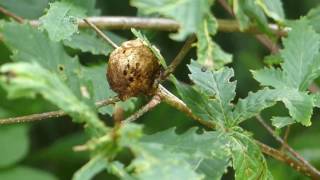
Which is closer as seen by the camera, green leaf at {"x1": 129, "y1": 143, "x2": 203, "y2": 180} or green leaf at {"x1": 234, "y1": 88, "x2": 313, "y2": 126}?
green leaf at {"x1": 129, "y1": 143, "x2": 203, "y2": 180}

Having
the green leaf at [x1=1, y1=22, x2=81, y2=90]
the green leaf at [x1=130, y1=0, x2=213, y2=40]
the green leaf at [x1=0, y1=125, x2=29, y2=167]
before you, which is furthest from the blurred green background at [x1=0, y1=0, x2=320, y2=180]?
the green leaf at [x1=130, y1=0, x2=213, y2=40]

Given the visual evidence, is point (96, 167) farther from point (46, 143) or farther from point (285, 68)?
point (46, 143)

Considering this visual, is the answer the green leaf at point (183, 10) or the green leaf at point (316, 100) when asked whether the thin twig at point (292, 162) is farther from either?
the green leaf at point (183, 10)

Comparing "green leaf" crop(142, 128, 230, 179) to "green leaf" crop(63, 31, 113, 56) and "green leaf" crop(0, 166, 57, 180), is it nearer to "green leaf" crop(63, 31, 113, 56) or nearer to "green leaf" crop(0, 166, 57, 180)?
"green leaf" crop(63, 31, 113, 56)

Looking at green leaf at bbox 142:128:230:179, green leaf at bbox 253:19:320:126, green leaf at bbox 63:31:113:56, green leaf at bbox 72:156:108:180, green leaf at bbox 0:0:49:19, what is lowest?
green leaf at bbox 253:19:320:126

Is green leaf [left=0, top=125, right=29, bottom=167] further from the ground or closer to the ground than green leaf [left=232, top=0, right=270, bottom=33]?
closer to the ground

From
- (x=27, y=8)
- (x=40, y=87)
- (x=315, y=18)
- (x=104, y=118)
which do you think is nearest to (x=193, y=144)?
(x=40, y=87)
